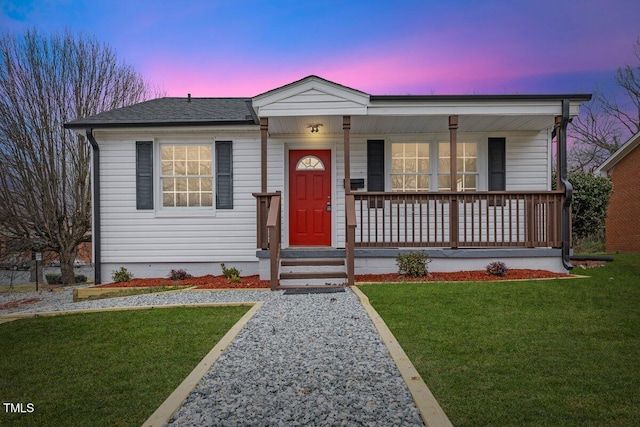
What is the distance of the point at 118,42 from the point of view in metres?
14.0

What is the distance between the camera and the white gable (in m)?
8.04

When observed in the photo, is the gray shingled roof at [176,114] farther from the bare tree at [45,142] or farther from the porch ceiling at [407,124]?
the bare tree at [45,142]

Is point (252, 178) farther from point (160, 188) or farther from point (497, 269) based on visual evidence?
point (497, 269)

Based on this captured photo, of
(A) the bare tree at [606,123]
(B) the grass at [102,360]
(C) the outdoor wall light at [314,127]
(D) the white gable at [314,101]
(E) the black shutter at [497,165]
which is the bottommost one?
(B) the grass at [102,360]

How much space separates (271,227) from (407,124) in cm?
376

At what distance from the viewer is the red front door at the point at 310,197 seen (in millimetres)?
9594

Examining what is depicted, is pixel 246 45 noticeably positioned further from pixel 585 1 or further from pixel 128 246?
pixel 585 1

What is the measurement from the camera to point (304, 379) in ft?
10.6

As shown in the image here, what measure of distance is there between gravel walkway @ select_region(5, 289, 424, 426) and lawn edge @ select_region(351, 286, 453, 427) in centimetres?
5

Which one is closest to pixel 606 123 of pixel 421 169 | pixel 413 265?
pixel 421 169

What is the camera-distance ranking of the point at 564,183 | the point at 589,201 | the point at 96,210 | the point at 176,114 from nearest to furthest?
the point at 564,183
the point at 96,210
the point at 176,114
the point at 589,201

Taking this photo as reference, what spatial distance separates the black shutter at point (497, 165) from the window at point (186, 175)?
6.25 metres

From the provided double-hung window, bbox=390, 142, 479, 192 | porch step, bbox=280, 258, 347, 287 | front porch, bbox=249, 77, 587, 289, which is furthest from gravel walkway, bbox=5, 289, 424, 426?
double-hung window, bbox=390, 142, 479, 192

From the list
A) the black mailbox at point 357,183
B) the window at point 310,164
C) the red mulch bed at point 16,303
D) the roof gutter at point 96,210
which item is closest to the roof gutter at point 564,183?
the black mailbox at point 357,183
